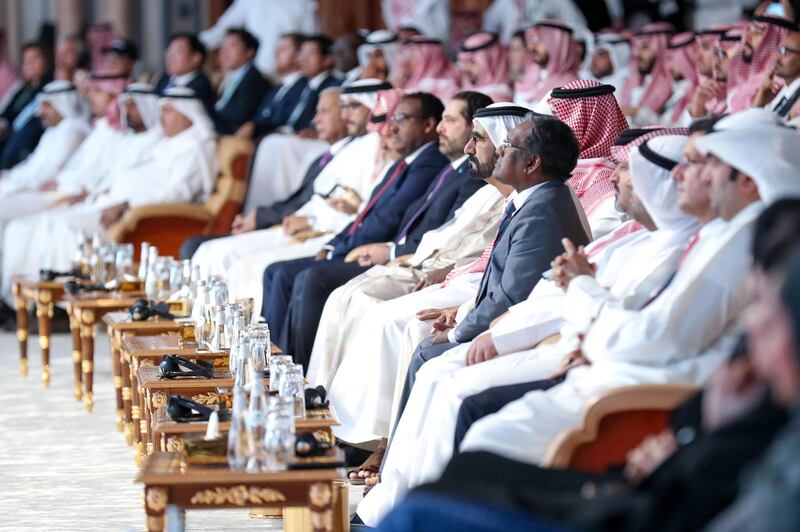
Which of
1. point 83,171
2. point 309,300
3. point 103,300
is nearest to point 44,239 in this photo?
point 83,171

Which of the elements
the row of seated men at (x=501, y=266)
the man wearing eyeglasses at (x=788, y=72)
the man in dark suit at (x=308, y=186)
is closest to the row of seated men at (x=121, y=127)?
the man in dark suit at (x=308, y=186)

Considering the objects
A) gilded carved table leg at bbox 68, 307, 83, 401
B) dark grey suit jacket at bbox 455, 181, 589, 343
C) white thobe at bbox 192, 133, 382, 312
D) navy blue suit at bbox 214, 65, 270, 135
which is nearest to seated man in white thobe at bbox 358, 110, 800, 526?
dark grey suit jacket at bbox 455, 181, 589, 343

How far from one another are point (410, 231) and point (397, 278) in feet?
1.61

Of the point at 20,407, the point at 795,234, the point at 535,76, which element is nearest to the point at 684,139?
the point at 795,234

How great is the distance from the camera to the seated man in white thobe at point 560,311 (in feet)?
11.3

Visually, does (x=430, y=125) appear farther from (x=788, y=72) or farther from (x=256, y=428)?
(x=256, y=428)

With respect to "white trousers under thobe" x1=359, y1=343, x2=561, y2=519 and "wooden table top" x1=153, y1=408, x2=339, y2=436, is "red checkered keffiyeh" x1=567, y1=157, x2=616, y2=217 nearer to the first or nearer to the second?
"white trousers under thobe" x1=359, y1=343, x2=561, y2=519

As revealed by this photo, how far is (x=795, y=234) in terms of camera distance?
2.15 m

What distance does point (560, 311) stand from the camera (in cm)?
382

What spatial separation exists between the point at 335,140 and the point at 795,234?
5342 millimetres

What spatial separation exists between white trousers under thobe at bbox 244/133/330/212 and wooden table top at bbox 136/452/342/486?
5480 mm

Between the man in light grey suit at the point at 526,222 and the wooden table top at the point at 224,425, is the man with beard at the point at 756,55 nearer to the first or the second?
the man in light grey suit at the point at 526,222

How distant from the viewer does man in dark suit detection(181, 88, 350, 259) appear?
24.0ft

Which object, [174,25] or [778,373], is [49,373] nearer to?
[778,373]
